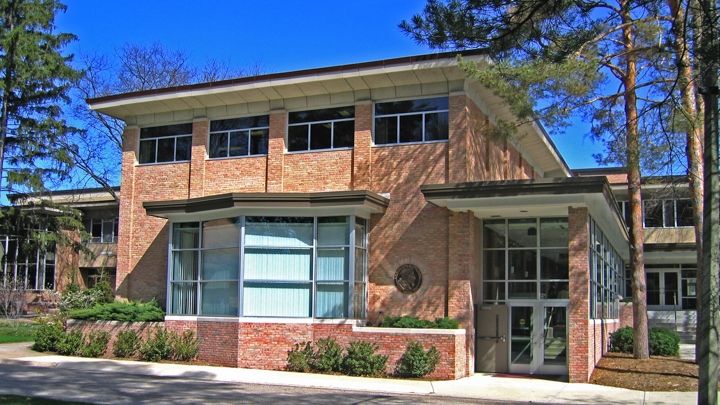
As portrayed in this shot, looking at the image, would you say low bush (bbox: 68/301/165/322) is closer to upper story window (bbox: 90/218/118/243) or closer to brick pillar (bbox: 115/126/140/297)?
brick pillar (bbox: 115/126/140/297)

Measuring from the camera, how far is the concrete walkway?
15633mm

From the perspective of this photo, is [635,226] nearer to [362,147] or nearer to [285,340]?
[362,147]

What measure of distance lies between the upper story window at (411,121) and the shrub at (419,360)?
6.51m

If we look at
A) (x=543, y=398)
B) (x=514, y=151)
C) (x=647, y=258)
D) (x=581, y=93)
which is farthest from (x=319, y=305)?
(x=647, y=258)

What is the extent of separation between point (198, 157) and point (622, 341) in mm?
15709

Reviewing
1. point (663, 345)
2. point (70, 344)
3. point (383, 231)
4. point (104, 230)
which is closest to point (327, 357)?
point (383, 231)

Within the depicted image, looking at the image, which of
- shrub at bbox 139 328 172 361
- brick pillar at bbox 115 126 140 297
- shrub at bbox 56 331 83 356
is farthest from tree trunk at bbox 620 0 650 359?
shrub at bbox 56 331 83 356

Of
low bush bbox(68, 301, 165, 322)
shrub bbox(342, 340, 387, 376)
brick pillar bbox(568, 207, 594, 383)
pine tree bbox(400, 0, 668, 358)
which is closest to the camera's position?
pine tree bbox(400, 0, 668, 358)

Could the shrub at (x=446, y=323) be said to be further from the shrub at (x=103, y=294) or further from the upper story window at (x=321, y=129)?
the shrub at (x=103, y=294)

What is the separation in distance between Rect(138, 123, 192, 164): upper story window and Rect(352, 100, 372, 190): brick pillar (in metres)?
6.62

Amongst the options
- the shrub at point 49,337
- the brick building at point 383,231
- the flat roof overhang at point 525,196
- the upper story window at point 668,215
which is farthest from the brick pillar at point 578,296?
the upper story window at point 668,215

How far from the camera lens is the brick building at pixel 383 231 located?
63.8ft

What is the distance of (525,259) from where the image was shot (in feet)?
68.0

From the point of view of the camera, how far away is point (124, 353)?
2148 cm
